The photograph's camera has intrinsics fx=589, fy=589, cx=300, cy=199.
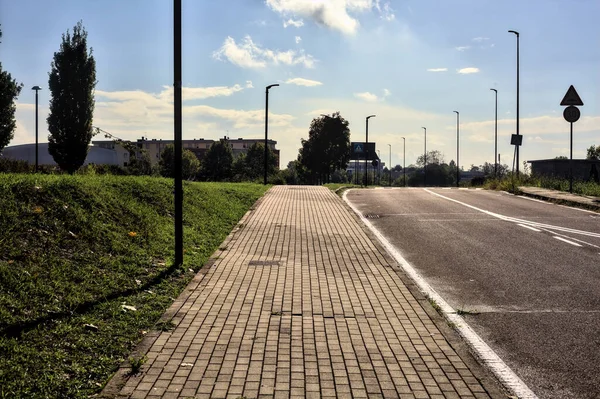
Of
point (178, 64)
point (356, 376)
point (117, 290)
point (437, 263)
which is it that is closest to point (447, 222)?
point (437, 263)

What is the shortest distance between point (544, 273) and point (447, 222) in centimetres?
679

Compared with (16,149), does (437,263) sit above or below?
below

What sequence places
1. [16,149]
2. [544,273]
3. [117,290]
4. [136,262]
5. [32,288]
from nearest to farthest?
1. [32,288]
2. [117,290]
3. [136,262]
4. [544,273]
5. [16,149]

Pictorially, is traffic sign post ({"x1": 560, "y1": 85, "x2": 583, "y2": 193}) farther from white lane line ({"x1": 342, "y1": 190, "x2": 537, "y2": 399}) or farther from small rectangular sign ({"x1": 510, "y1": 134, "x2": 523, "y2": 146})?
white lane line ({"x1": 342, "y1": 190, "x2": 537, "y2": 399})

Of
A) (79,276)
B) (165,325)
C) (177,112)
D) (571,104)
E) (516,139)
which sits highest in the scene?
(571,104)

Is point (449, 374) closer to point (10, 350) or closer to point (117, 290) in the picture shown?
point (10, 350)

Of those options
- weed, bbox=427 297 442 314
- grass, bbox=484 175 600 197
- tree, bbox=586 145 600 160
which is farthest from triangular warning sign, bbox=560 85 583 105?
tree, bbox=586 145 600 160

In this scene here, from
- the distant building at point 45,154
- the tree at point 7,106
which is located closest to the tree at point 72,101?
the tree at point 7,106

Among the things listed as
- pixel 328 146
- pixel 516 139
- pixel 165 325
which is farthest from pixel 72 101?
pixel 328 146

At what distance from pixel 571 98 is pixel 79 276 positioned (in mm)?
22492

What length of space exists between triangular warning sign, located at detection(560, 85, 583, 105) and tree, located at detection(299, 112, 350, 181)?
70.8 m

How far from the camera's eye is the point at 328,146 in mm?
95125

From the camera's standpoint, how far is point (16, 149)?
96.2 meters

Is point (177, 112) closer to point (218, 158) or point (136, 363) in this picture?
point (136, 363)
